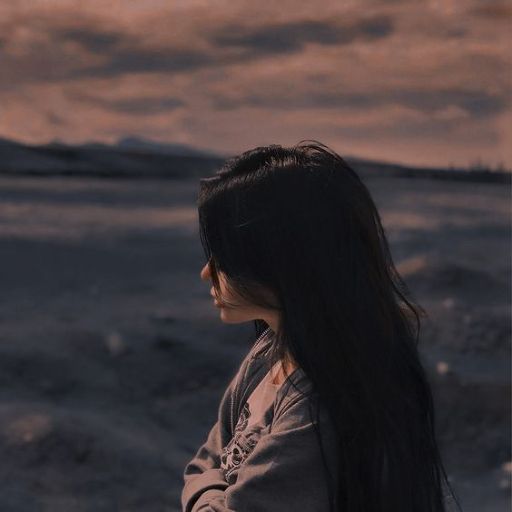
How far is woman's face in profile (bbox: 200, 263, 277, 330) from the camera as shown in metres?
0.89

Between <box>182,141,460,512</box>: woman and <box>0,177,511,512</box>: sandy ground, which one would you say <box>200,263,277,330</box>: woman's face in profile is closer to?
<box>182,141,460,512</box>: woman

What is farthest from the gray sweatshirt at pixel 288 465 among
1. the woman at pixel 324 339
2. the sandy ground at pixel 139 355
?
the sandy ground at pixel 139 355

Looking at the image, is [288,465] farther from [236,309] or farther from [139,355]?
[139,355]

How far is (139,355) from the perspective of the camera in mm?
2541

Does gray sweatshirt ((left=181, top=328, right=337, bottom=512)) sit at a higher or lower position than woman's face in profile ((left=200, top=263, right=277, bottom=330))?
lower

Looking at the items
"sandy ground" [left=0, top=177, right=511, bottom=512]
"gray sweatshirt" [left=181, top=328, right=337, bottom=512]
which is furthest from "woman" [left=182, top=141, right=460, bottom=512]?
"sandy ground" [left=0, top=177, right=511, bottom=512]

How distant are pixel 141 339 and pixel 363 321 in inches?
73.9

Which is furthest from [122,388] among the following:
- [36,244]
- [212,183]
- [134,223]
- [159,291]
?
[134,223]

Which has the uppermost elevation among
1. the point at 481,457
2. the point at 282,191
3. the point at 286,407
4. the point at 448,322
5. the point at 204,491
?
the point at 282,191

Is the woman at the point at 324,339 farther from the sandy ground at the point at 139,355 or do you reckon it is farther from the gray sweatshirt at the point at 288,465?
the sandy ground at the point at 139,355

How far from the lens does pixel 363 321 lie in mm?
828

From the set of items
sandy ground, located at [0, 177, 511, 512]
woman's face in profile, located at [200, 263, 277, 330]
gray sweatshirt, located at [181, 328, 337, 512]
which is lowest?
sandy ground, located at [0, 177, 511, 512]

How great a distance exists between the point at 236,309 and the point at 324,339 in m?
0.12

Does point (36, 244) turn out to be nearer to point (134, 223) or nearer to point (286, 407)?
point (134, 223)
